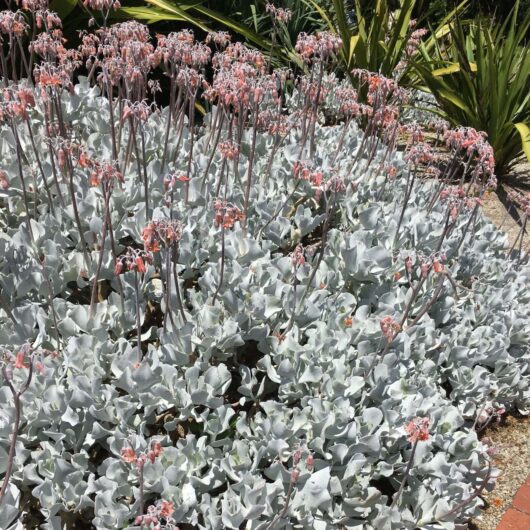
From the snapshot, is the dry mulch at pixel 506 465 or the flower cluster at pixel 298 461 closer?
the flower cluster at pixel 298 461

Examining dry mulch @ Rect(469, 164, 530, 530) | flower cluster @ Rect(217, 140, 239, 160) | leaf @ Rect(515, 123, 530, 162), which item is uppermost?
flower cluster @ Rect(217, 140, 239, 160)

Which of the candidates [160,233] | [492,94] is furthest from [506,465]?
[492,94]

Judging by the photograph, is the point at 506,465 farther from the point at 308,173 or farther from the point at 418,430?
the point at 308,173

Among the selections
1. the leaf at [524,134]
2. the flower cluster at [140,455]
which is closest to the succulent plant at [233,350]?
the flower cluster at [140,455]

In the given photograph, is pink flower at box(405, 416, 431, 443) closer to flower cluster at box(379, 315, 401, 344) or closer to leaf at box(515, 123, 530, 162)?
flower cluster at box(379, 315, 401, 344)

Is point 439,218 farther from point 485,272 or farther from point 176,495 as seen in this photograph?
point 176,495

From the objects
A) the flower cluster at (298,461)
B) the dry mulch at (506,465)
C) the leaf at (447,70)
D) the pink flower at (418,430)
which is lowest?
the dry mulch at (506,465)

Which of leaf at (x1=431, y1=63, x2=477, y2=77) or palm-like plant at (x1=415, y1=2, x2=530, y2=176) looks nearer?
palm-like plant at (x1=415, y1=2, x2=530, y2=176)

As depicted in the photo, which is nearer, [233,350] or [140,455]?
[140,455]

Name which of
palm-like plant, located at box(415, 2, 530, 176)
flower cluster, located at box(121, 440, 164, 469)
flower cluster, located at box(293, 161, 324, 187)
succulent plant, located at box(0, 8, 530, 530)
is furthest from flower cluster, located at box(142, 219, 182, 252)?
palm-like plant, located at box(415, 2, 530, 176)

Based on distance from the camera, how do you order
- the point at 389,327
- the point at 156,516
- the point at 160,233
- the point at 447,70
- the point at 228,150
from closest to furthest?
the point at 156,516 < the point at 160,233 < the point at 389,327 < the point at 228,150 < the point at 447,70

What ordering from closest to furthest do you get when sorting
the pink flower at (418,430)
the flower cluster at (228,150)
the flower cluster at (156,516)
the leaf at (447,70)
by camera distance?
the flower cluster at (156,516) < the pink flower at (418,430) < the flower cluster at (228,150) < the leaf at (447,70)

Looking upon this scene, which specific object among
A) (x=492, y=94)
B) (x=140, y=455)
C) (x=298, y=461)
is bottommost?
(x=298, y=461)

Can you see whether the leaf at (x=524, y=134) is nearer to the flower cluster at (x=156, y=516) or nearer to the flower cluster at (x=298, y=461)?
the flower cluster at (x=298, y=461)
